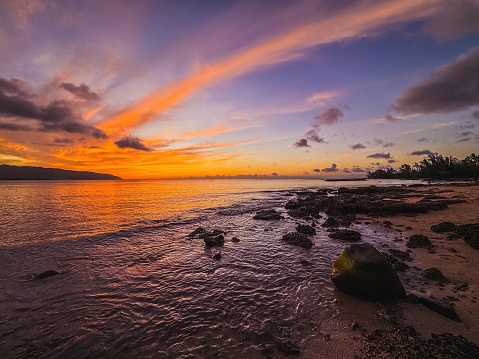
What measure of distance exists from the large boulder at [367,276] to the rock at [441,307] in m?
0.73

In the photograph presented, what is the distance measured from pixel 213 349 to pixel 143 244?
504 inches

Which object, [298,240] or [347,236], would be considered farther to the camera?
[347,236]

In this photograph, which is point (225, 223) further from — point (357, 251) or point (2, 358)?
point (2, 358)

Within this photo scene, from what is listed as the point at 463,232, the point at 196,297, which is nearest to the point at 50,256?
the point at 196,297

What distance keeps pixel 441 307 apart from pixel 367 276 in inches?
79.4

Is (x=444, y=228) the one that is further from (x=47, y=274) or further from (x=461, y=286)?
(x=47, y=274)

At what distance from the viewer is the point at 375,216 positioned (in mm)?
25797

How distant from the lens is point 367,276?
8227 mm

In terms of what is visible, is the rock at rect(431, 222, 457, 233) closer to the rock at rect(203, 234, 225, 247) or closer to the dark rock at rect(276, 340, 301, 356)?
the rock at rect(203, 234, 225, 247)

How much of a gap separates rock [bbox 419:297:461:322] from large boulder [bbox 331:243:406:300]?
2.39 ft

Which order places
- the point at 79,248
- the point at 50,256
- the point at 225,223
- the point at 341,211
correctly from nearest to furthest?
1. the point at 50,256
2. the point at 79,248
3. the point at 225,223
4. the point at 341,211

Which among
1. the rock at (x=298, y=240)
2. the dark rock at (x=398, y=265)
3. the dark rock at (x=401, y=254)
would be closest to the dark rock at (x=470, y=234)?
the dark rock at (x=401, y=254)

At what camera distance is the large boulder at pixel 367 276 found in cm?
802

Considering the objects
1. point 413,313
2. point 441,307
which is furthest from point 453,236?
point 413,313
